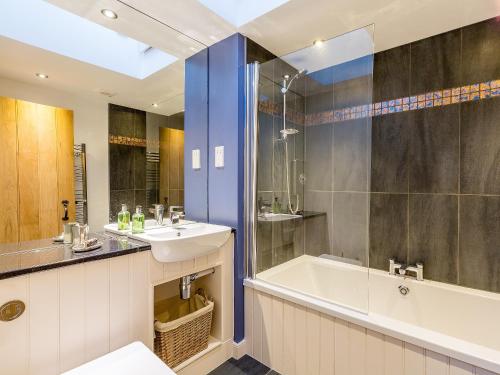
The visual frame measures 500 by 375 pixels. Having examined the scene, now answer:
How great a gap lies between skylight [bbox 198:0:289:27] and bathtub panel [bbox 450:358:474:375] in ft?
6.71

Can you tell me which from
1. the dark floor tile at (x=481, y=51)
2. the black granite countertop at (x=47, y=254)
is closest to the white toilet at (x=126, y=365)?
the black granite countertop at (x=47, y=254)

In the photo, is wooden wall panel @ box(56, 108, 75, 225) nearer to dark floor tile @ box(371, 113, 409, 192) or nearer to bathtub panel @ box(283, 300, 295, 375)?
bathtub panel @ box(283, 300, 295, 375)

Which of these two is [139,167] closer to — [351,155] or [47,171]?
[47,171]

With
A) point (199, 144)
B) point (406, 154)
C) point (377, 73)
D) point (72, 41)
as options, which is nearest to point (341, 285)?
point (406, 154)

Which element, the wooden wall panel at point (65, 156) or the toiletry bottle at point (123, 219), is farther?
the toiletry bottle at point (123, 219)

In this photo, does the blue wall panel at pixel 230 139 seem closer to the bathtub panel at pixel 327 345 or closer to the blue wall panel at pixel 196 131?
the blue wall panel at pixel 196 131

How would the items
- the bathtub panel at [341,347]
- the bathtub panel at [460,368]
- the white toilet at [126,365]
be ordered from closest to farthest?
1. the white toilet at [126,365]
2. the bathtub panel at [460,368]
3. the bathtub panel at [341,347]

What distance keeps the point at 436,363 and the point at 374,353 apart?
27cm

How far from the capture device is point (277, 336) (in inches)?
69.2

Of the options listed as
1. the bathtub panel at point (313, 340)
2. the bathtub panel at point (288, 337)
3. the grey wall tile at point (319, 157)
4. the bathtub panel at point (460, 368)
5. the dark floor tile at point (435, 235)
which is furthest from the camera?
the grey wall tile at point (319, 157)

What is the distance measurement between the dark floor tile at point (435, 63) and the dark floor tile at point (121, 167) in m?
2.18

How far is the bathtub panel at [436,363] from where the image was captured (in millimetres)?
1171

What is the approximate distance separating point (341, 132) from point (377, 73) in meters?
0.58

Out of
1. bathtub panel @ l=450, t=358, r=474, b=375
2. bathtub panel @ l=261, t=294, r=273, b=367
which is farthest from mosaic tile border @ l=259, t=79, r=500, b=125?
bathtub panel @ l=450, t=358, r=474, b=375
